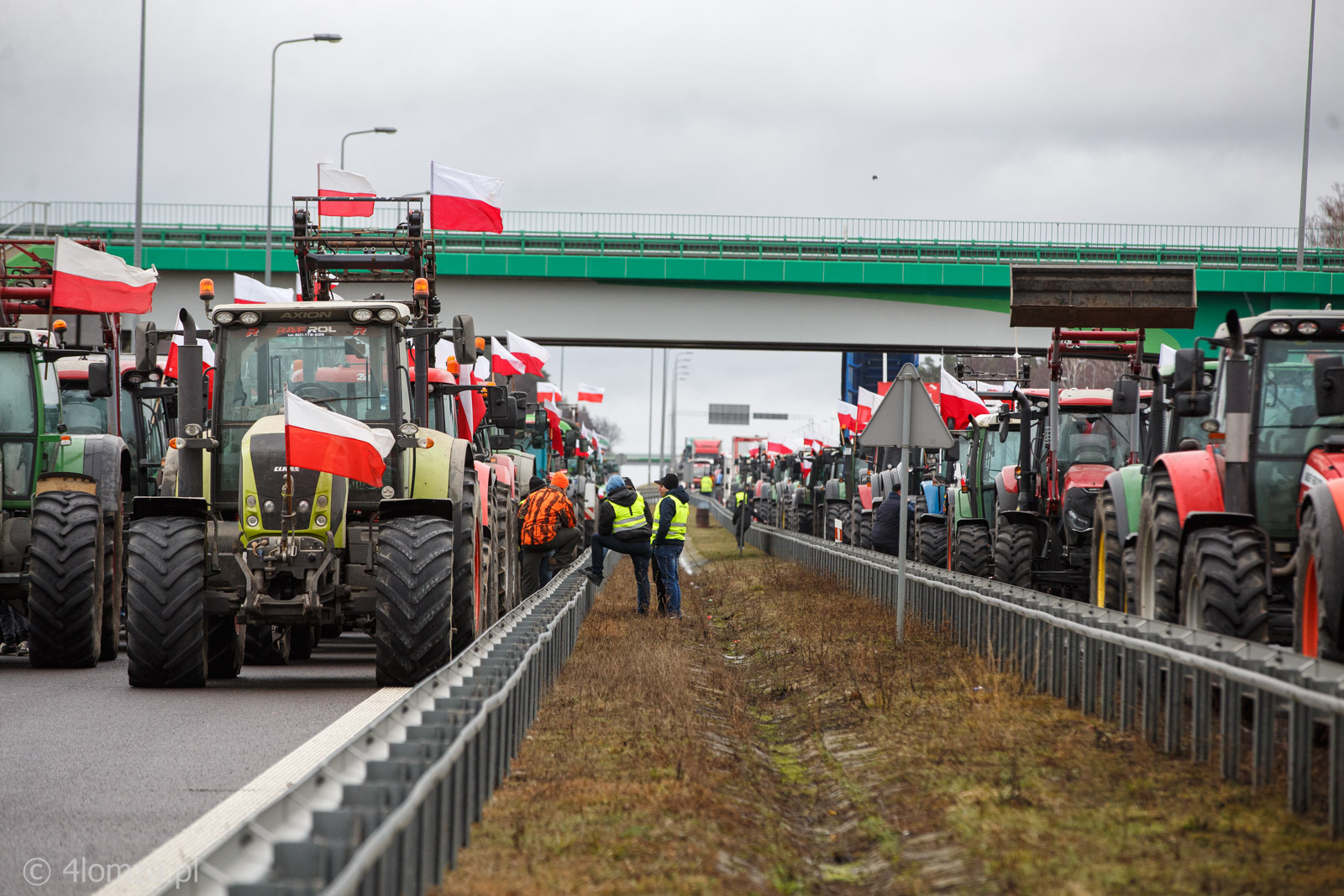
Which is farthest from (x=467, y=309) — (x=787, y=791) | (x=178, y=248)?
(x=787, y=791)

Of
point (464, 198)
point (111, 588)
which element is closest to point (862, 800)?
point (111, 588)

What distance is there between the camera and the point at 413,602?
1177 centimetres

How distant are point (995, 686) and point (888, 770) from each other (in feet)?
8.13

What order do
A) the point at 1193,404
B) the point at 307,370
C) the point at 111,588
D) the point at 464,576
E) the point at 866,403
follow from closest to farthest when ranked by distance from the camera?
the point at 1193,404
the point at 464,576
the point at 307,370
the point at 111,588
the point at 866,403

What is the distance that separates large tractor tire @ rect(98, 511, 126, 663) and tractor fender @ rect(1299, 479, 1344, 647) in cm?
1005

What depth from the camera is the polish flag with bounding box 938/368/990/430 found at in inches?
985

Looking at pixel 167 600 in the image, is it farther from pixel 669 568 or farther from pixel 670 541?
pixel 669 568

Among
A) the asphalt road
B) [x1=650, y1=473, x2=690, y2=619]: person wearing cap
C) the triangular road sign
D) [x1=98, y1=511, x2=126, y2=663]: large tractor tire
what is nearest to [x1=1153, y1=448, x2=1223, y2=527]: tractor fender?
the triangular road sign

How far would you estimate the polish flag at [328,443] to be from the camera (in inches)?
447

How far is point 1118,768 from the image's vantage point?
8.07 meters

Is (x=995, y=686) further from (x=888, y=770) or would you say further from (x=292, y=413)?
(x=292, y=413)

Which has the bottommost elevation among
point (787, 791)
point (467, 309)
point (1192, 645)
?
point (787, 791)

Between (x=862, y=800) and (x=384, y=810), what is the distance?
362 centimetres

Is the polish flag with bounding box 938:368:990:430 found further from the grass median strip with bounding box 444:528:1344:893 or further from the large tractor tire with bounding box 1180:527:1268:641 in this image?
the large tractor tire with bounding box 1180:527:1268:641
